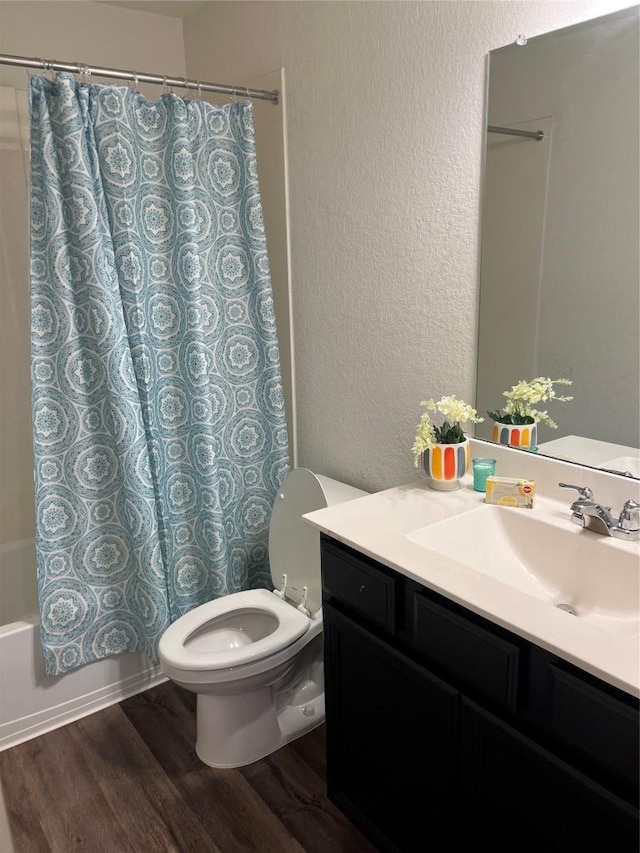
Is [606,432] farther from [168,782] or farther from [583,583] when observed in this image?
[168,782]

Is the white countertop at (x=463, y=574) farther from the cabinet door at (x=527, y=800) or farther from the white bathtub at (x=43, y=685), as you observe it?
the white bathtub at (x=43, y=685)

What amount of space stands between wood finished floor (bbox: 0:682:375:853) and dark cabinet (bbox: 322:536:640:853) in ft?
0.54

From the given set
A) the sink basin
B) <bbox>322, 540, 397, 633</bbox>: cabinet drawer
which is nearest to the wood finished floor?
<bbox>322, 540, 397, 633</bbox>: cabinet drawer

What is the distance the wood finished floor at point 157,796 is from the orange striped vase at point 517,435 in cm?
112

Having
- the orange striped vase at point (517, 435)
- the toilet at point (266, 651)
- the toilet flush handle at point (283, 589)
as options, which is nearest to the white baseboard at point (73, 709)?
the toilet at point (266, 651)

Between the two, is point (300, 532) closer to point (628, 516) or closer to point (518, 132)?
point (628, 516)

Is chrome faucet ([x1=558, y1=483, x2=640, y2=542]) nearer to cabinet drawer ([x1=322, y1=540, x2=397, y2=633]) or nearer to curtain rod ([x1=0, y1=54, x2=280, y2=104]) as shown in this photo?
cabinet drawer ([x1=322, y1=540, x2=397, y2=633])

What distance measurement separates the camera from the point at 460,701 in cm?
125

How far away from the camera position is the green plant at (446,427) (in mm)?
1691

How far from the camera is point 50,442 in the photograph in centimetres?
203

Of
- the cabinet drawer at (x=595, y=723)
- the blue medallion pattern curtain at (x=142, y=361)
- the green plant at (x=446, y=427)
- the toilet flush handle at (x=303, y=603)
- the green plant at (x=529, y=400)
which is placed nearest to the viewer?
the cabinet drawer at (x=595, y=723)

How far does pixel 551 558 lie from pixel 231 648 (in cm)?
104

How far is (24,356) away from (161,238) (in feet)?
2.88

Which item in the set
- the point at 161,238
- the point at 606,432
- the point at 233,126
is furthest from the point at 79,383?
the point at 606,432
